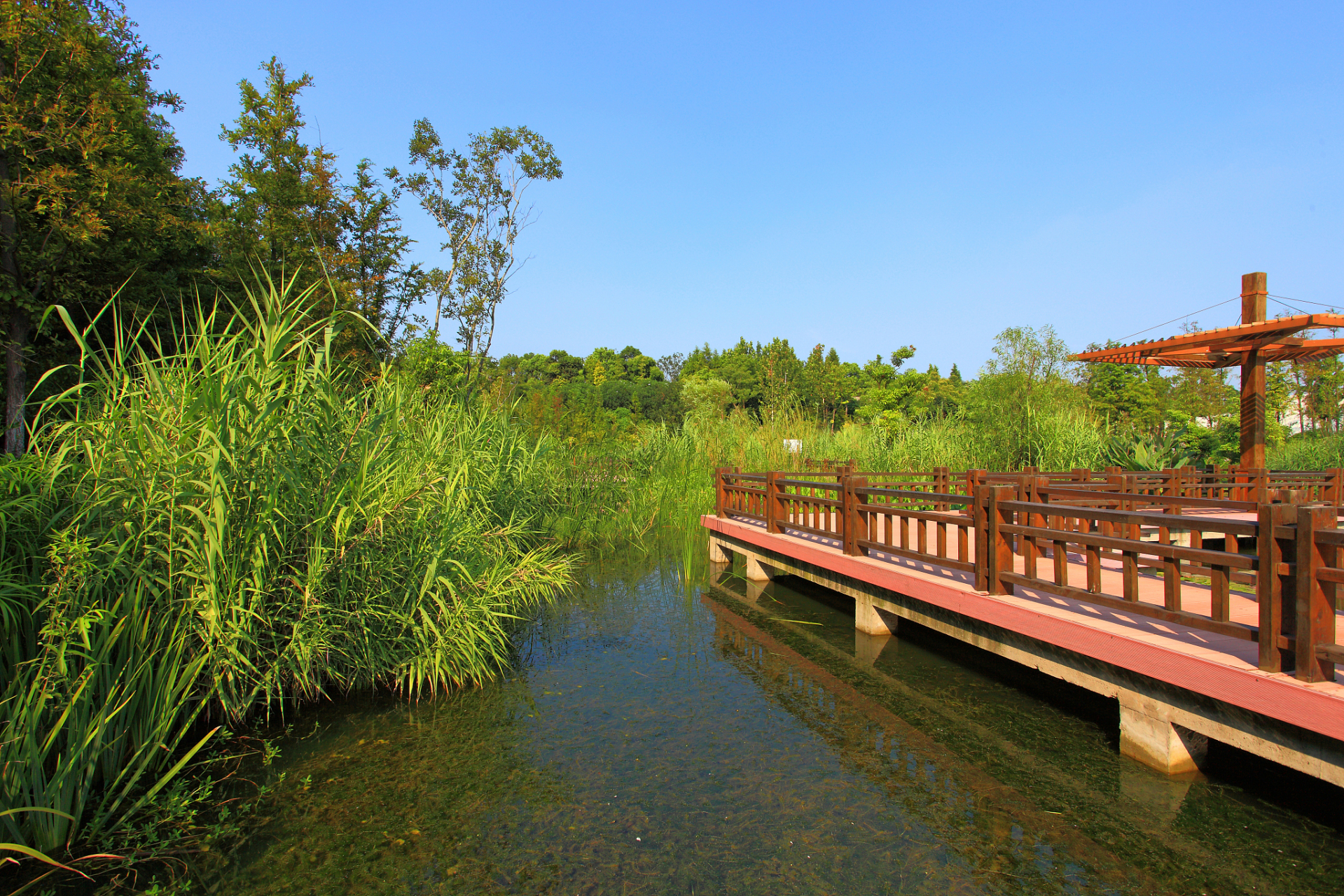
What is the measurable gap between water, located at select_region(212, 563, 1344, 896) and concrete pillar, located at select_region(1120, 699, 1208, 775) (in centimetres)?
8

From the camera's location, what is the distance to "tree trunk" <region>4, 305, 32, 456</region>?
734 centimetres

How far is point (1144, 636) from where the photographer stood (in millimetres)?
3062

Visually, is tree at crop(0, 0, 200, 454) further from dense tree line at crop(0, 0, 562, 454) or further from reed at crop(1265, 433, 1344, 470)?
reed at crop(1265, 433, 1344, 470)

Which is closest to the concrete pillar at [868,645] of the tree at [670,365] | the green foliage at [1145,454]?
the green foliage at [1145,454]

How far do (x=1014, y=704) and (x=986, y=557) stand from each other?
2.68ft

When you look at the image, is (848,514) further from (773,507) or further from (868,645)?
(773,507)

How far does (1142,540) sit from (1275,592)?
7.81 feet

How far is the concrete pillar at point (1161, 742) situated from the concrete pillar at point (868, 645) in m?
1.72

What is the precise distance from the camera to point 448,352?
9664mm

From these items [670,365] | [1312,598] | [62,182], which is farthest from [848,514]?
[670,365]

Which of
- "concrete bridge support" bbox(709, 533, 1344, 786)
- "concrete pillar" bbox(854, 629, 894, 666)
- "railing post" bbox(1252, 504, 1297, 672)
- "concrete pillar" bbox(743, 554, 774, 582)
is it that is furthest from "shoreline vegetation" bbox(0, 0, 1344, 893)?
"railing post" bbox(1252, 504, 1297, 672)

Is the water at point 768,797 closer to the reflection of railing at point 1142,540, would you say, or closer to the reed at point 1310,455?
the reflection of railing at point 1142,540

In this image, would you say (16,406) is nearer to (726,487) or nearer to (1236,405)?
(726,487)

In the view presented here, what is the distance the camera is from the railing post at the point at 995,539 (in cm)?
390
